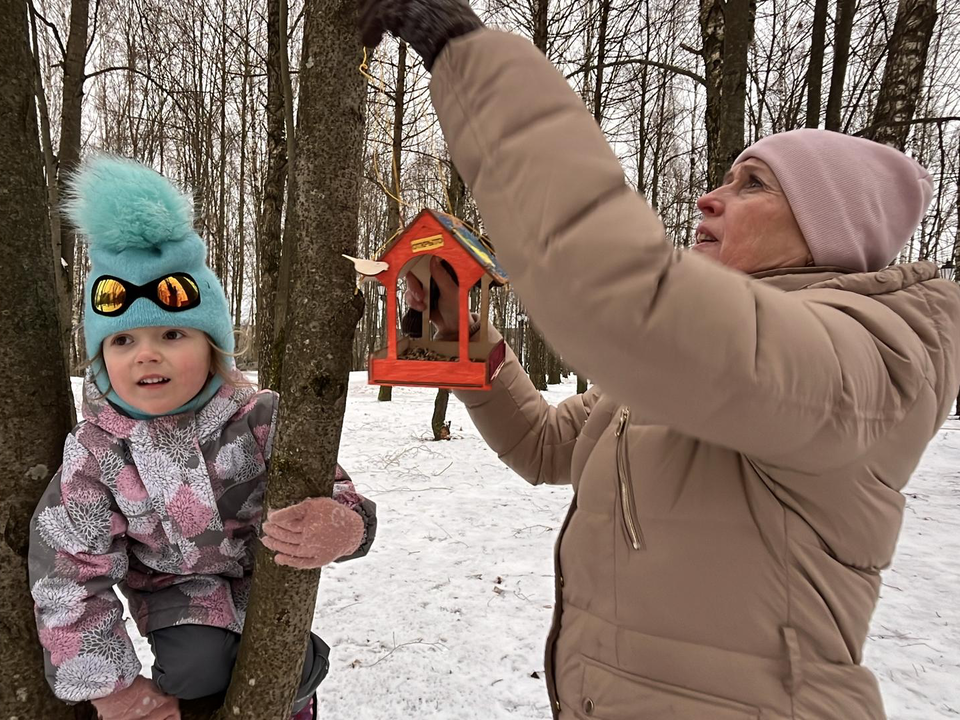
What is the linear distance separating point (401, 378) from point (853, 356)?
105cm

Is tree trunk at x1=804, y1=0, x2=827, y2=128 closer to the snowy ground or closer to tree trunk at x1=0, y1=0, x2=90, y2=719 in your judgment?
the snowy ground

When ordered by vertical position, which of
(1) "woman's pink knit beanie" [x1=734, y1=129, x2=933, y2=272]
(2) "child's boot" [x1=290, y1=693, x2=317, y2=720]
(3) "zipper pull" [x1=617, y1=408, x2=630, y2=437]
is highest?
(1) "woman's pink knit beanie" [x1=734, y1=129, x2=933, y2=272]

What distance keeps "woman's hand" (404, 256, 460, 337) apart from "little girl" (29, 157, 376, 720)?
587 mm

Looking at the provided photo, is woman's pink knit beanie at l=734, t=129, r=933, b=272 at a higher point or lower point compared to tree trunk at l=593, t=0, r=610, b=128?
lower

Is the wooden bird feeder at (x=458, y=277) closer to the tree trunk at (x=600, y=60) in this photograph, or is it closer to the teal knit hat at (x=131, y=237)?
the teal knit hat at (x=131, y=237)

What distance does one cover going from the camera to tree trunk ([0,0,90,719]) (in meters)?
1.26

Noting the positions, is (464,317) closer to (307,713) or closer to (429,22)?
(429,22)

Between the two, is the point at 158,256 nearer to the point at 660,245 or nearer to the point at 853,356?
the point at 660,245

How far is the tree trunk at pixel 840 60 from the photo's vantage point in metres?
5.96

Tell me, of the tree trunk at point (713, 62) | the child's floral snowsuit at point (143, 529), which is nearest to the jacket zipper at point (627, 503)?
the child's floral snowsuit at point (143, 529)

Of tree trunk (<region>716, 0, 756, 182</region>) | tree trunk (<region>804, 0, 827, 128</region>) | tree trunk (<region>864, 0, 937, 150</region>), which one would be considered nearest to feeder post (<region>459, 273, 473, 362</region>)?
tree trunk (<region>716, 0, 756, 182</region>)

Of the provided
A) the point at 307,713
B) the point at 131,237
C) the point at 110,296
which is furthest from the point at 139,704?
the point at 131,237

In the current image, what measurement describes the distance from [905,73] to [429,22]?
5.33 meters

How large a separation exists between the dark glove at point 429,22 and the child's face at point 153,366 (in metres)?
0.86
